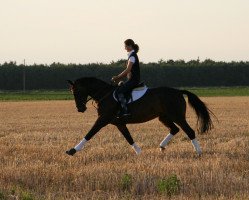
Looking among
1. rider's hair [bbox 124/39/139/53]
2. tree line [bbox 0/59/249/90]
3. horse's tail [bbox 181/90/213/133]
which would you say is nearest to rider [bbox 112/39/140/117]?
rider's hair [bbox 124/39/139/53]

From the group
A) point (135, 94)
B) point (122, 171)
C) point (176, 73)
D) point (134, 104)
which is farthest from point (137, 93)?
point (176, 73)

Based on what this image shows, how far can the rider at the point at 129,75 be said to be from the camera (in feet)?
43.9

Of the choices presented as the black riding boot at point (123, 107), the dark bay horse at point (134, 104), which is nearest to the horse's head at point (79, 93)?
the dark bay horse at point (134, 104)

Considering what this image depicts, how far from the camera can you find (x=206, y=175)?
32.7ft

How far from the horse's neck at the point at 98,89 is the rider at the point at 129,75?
0.32 meters

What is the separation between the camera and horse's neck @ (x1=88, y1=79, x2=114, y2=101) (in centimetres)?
1371

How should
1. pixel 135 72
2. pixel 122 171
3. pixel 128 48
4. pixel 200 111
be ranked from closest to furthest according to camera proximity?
1. pixel 122 171
2. pixel 135 72
3. pixel 128 48
4. pixel 200 111

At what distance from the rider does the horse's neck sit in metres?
0.32

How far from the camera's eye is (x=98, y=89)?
542 inches

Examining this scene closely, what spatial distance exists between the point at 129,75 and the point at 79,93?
1.23 metres

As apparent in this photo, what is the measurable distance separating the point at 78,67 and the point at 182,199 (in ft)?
301

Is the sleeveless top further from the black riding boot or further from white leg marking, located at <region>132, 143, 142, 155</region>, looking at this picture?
white leg marking, located at <region>132, 143, 142, 155</region>

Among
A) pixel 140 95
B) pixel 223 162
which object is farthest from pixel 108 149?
pixel 223 162

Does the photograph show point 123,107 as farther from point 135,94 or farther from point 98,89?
point 98,89
